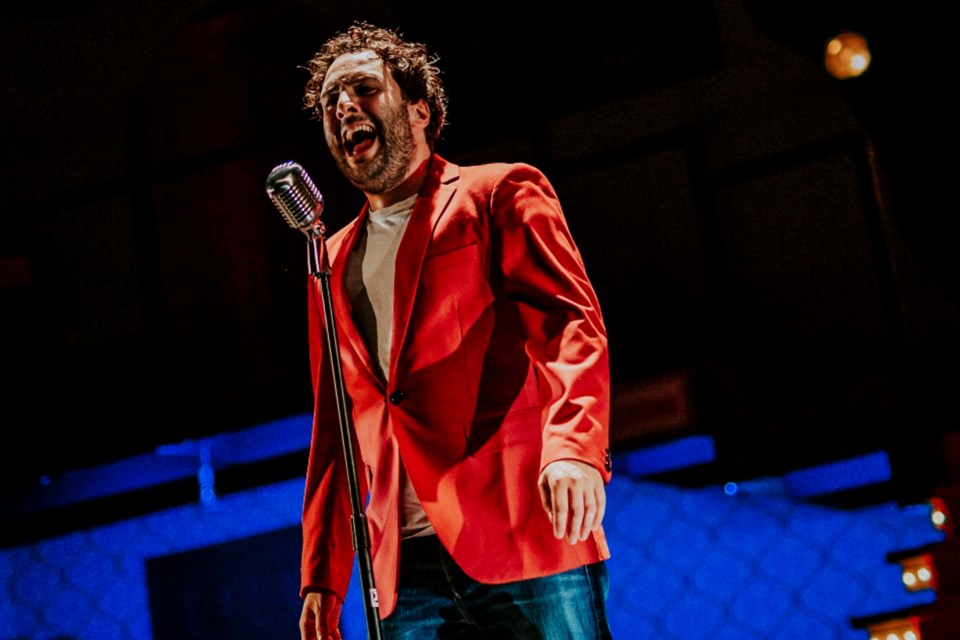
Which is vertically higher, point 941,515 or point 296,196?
point 296,196

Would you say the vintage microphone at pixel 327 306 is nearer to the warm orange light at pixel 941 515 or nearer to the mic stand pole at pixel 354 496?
the mic stand pole at pixel 354 496

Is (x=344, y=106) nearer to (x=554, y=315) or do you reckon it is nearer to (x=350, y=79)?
(x=350, y=79)

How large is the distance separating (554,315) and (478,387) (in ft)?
0.45

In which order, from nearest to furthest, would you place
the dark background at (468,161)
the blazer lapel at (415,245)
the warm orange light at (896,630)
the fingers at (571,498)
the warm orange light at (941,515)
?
the fingers at (571,498) → the blazer lapel at (415,245) → the warm orange light at (896,630) → the warm orange light at (941,515) → the dark background at (468,161)

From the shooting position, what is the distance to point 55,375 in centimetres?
379

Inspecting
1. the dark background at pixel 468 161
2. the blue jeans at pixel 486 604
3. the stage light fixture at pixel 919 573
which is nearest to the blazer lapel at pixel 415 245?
the blue jeans at pixel 486 604

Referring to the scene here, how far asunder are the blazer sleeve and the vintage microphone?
23cm

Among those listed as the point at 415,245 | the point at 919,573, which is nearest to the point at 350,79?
the point at 415,245

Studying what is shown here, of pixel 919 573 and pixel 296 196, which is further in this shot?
pixel 919 573

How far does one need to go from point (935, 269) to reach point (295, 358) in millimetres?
2031

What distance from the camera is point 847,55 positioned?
2.83m

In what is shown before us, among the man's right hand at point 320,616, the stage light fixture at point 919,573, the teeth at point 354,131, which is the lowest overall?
the stage light fixture at point 919,573

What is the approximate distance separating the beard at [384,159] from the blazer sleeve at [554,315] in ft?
0.61

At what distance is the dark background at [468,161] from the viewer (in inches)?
131
